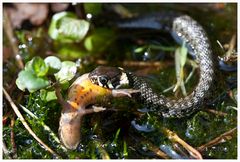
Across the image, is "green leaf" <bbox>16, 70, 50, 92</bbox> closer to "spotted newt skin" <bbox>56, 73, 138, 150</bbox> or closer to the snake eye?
"spotted newt skin" <bbox>56, 73, 138, 150</bbox>

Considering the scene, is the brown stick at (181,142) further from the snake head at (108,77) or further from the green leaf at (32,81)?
the green leaf at (32,81)

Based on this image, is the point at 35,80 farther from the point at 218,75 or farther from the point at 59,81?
the point at 218,75

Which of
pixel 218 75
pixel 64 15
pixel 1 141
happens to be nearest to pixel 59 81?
pixel 1 141

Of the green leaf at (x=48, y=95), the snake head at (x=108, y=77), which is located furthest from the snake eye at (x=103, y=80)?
the green leaf at (x=48, y=95)

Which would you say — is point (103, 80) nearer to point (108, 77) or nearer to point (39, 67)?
point (108, 77)

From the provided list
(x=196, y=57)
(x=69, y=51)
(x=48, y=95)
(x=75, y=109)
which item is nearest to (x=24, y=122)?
(x=48, y=95)

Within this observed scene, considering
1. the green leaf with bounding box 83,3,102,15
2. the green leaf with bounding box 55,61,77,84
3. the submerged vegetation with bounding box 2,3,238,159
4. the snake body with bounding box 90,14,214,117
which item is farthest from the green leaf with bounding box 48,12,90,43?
the green leaf with bounding box 55,61,77,84
